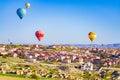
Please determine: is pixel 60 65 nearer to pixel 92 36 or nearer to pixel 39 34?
pixel 39 34

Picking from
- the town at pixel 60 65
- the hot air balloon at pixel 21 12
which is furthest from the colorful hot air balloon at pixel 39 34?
the town at pixel 60 65

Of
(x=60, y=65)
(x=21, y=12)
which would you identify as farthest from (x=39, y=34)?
(x=60, y=65)

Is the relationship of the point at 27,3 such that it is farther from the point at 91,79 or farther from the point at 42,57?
the point at 42,57

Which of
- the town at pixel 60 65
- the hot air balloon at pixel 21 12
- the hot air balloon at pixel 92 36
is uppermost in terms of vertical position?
the hot air balloon at pixel 21 12

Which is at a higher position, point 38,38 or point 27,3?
point 27,3

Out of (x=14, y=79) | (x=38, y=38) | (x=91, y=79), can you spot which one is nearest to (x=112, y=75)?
(x=91, y=79)

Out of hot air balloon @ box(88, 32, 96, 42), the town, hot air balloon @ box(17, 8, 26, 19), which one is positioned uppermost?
hot air balloon @ box(17, 8, 26, 19)

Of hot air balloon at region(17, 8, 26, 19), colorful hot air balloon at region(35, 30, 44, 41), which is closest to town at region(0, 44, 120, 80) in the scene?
colorful hot air balloon at region(35, 30, 44, 41)

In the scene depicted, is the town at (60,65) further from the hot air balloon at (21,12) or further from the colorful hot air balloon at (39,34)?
the hot air balloon at (21,12)

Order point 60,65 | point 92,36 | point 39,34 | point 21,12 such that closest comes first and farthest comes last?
point 21,12 → point 92,36 → point 39,34 → point 60,65

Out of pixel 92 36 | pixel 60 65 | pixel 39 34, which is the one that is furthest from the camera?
pixel 60 65

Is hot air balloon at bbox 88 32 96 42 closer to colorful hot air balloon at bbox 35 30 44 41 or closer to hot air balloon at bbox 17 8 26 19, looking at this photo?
colorful hot air balloon at bbox 35 30 44 41
